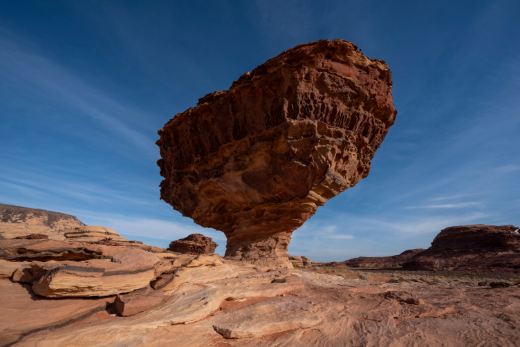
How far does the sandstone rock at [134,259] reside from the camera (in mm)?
5477

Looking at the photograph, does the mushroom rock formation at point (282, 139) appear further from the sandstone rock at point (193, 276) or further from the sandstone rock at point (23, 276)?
the sandstone rock at point (23, 276)

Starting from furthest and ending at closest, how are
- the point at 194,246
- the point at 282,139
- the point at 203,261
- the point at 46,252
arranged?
the point at 194,246, the point at 282,139, the point at 203,261, the point at 46,252

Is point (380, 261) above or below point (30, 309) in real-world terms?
above

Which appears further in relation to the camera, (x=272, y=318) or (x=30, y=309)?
(x=272, y=318)

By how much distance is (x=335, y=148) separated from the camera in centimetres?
1080

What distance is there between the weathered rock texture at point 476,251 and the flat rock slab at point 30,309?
109 ft

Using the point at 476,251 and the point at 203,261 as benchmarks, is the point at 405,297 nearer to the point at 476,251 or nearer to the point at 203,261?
the point at 203,261

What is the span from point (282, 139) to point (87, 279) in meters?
8.56

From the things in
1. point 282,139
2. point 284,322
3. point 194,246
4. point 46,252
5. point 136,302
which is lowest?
point 284,322

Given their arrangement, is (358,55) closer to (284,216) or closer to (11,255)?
(284,216)

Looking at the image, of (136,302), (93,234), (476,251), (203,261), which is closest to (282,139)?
(203,261)

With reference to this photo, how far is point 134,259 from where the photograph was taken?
18.8ft

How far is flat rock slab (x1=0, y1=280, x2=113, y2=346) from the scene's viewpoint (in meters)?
3.49

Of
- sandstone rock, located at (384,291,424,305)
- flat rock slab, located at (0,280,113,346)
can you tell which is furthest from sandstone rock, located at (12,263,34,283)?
sandstone rock, located at (384,291,424,305)
